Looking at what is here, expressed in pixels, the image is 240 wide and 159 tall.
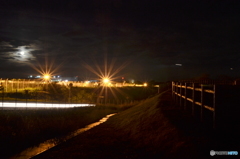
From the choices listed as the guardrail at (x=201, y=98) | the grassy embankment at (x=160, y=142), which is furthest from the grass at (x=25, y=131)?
the guardrail at (x=201, y=98)

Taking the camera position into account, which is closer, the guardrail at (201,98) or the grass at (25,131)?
the guardrail at (201,98)

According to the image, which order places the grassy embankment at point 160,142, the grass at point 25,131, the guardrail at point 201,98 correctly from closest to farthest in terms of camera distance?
the grassy embankment at point 160,142 < the guardrail at point 201,98 < the grass at point 25,131

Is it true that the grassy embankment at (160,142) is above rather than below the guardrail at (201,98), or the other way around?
below

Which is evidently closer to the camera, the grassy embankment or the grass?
the grassy embankment

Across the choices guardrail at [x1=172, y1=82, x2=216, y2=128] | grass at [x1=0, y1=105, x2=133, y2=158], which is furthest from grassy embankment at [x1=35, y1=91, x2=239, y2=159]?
grass at [x1=0, y1=105, x2=133, y2=158]

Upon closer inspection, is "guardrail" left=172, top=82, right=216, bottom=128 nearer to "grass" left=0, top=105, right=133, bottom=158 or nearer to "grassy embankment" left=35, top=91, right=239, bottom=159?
"grassy embankment" left=35, top=91, right=239, bottom=159

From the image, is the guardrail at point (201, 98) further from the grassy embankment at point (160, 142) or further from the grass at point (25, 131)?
the grass at point (25, 131)

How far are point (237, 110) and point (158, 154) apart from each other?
4490 mm

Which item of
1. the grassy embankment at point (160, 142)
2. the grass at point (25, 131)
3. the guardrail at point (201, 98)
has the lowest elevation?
the grass at point (25, 131)

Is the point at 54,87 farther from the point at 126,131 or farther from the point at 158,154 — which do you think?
the point at 158,154

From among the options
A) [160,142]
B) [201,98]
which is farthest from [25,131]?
[201,98]

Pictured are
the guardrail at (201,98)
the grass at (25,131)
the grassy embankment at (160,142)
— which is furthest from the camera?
the grass at (25,131)

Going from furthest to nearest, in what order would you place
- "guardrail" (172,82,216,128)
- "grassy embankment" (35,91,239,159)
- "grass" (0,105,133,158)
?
1. "grass" (0,105,133,158)
2. "guardrail" (172,82,216,128)
3. "grassy embankment" (35,91,239,159)

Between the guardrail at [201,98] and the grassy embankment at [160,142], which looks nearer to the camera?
the grassy embankment at [160,142]
